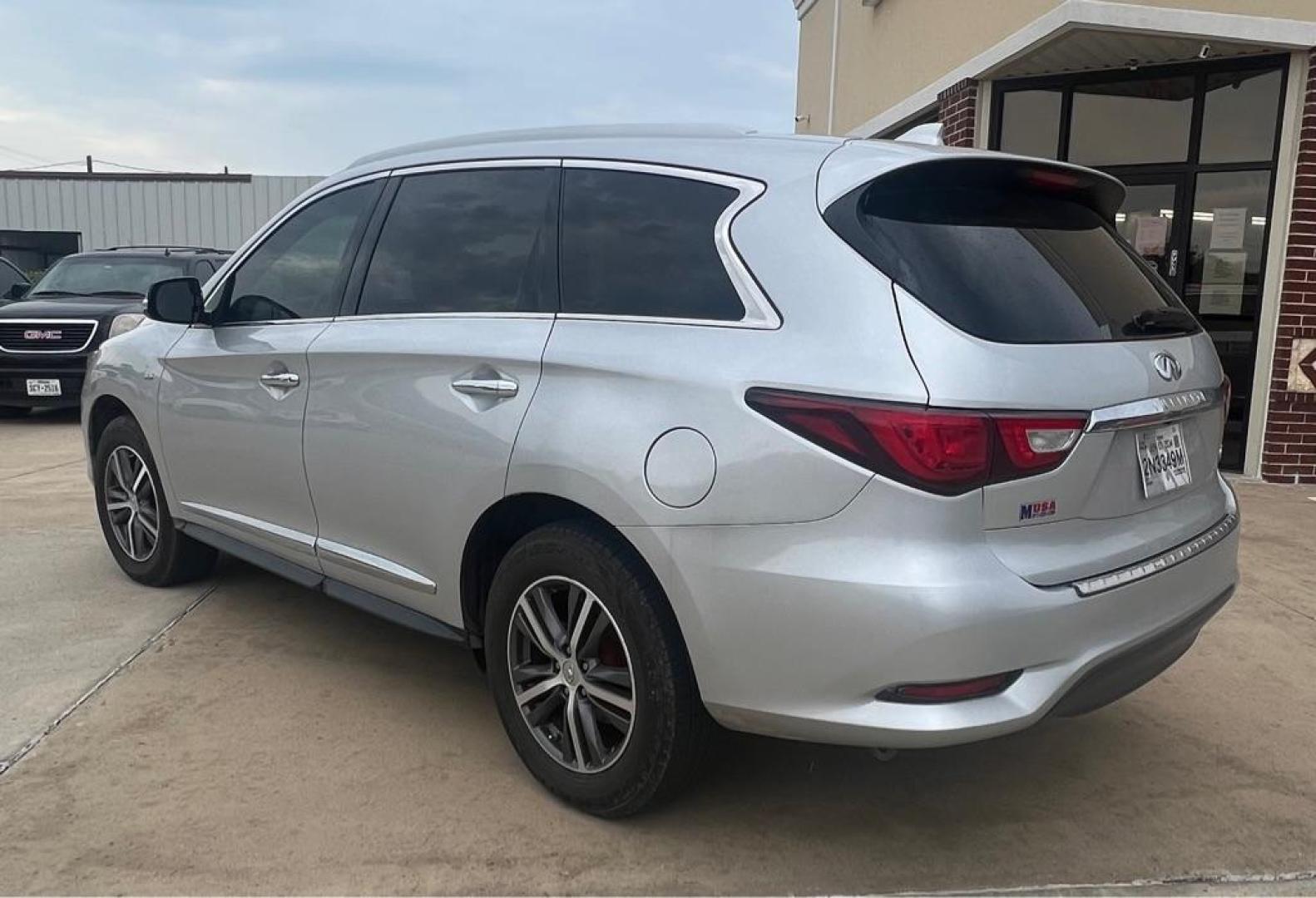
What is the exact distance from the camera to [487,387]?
2941 mm

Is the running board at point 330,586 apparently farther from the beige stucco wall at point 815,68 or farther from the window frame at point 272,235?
the beige stucco wall at point 815,68

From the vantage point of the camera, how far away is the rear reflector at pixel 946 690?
224 centimetres

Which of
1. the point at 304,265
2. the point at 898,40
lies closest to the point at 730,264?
the point at 304,265

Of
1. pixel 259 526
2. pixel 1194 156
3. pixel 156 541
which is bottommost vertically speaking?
pixel 156 541

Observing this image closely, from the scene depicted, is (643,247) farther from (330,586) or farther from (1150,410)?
(330,586)

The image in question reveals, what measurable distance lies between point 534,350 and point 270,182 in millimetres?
22024

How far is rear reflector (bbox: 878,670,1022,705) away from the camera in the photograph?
224cm

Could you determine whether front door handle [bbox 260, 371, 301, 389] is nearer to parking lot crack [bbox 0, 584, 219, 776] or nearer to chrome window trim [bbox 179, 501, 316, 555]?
chrome window trim [bbox 179, 501, 316, 555]

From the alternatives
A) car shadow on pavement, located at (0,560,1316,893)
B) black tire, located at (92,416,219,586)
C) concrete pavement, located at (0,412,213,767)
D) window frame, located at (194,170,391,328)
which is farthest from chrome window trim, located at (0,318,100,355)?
car shadow on pavement, located at (0,560,1316,893)

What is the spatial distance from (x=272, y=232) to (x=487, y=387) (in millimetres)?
1685

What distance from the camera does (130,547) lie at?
4.86m

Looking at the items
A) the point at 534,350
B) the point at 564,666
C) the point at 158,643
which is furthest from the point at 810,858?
the point at 158,643

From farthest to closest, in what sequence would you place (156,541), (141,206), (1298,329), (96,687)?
(141,206) < (1298,329) < (156,541) < (96,687)

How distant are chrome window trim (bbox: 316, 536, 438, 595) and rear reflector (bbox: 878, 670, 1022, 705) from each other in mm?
1494
